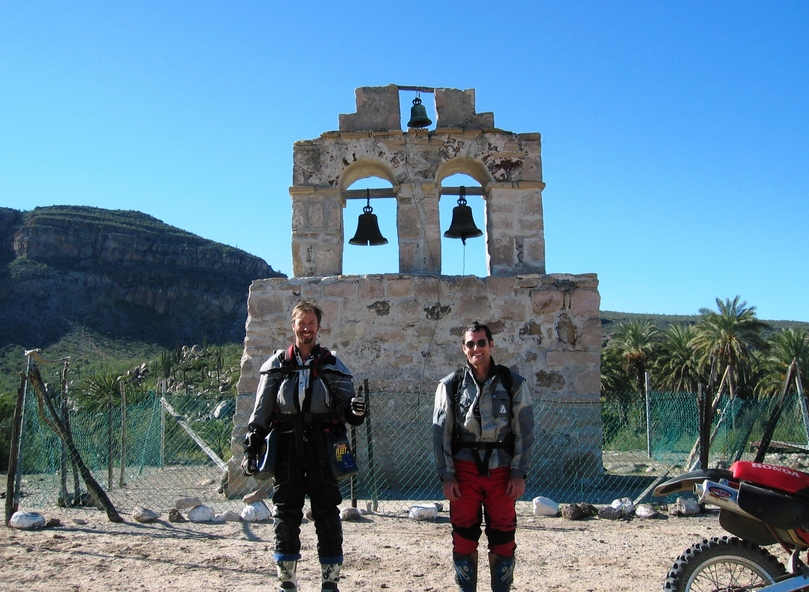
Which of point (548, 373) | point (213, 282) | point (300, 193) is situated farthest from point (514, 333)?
point (213, 282)

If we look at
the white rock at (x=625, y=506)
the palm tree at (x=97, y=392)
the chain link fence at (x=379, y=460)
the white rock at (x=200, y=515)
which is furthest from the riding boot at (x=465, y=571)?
the palm tree at (x=97, y=392)

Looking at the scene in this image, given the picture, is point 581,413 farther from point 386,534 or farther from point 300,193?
point 300,193

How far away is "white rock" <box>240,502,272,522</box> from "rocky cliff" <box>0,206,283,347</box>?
42.5 metres

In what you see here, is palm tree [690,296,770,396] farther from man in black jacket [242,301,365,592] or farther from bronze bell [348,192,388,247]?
man in black jacket [242,301,365,592]

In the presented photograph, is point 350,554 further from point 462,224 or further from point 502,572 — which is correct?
point 462,224

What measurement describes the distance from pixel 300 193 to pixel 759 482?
5.81 metres

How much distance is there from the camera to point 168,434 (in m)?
10.7

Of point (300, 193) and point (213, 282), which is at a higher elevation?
point (213, 282)

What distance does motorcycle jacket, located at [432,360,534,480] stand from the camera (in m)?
3.44

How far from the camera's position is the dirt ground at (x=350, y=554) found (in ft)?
13.5

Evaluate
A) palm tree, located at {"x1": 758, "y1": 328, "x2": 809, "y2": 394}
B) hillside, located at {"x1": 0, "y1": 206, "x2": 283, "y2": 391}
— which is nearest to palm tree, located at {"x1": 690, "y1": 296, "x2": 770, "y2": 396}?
palm tree, located at {"x1": 758, "y1": 328, "x2": 809, "y2": 394}

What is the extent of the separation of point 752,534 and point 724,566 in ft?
0.64

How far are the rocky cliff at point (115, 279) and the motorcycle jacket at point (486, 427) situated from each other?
45.3 m

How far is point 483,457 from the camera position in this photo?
11.3 feet
